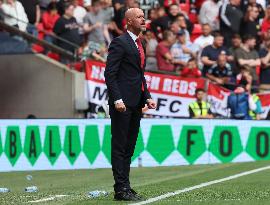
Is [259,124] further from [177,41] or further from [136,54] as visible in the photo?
[136,54]

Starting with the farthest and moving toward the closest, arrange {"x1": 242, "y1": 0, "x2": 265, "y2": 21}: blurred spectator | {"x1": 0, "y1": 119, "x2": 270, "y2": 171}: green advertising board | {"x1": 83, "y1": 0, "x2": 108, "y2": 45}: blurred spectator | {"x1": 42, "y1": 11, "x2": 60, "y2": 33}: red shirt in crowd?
{"x1": 242, "y1": 0, "x2": 265, "y2": 21}: blurred spectator < {"x1": 42, "y1": 11, "x2": 60, "y2": 33}: red shirt in crowd < {"x1": 83, "y1": 0, "x2": 108, "y2": 45}: blurred spectator < {"x1": 0, "y1": 119, "x2": 270, "y2": 171}: green advertising board

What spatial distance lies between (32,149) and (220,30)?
702cm

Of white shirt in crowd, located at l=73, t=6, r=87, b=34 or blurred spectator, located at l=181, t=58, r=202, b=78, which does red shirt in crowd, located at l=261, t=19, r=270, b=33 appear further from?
white shirt in crowd, located at l=73, t=6, r=87, b=34

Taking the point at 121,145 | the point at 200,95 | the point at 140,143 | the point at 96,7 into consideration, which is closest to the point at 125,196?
the point at 121,145

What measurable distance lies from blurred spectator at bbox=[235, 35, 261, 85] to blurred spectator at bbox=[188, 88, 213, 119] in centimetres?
233

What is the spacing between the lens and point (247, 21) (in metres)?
24.9

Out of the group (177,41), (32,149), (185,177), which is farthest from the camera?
(177,41)

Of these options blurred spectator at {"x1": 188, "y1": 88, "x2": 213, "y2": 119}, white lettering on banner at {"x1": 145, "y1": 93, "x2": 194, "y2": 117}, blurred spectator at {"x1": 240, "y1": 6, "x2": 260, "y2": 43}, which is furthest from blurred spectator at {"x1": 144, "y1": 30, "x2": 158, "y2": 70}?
blurred spectator at {"x1": 240, "y1": 6, "x2": 260, "y2": 43}

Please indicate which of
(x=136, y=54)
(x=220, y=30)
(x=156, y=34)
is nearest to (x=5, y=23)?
(x=156, y=34)

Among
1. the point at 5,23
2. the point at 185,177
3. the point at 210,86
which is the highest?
the point at 5,23

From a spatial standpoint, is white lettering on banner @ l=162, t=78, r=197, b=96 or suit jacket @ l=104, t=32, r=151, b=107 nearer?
suit jacket @ l=104, t=32, r=151, b=107

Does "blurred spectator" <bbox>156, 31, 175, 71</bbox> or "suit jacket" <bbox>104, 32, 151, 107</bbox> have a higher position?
"blurred spectator" <bbox>156, 31, 175, 71</bbox>

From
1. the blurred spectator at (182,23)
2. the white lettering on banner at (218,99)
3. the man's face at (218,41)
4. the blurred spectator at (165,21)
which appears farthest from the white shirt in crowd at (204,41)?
the white lettering on banner at (218,99)

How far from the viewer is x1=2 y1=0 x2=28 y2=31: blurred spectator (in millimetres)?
23125
